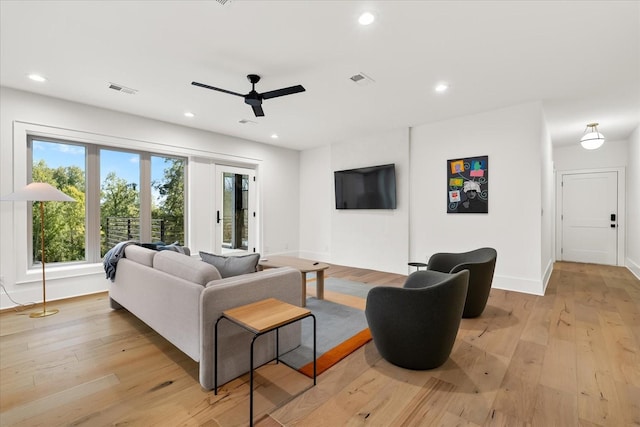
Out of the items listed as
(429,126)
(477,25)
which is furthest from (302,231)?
(477,25)

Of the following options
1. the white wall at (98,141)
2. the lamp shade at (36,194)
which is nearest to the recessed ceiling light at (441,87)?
the white wall at (98,141)

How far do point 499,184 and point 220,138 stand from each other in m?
4.92

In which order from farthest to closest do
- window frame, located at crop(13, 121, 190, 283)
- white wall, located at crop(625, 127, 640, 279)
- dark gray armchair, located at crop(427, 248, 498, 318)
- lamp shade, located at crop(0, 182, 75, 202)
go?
white wall, located at crop(625, 127, 640, 279)
window frame, located at crop(13, 121, 190, 283)
lamp shade, located at crop(0, 182, 75, 202)
dark gray armchair, located at crop(427, 248, 498, 318)

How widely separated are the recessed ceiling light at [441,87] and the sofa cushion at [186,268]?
128 inches

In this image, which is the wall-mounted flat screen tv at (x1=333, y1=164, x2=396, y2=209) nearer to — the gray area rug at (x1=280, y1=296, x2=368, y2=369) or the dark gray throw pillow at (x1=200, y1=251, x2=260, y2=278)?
the gray area rug at (x1=280, y1=296, x2=368, y2=369)

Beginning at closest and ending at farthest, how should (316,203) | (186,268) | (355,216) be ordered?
(186,268) < (355,216) < (316,203)

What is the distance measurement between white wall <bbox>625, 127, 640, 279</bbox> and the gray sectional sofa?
6169mm

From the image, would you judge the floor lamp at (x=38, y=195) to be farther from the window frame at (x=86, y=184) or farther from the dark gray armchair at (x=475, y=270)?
the dark gray armchair at (x=475, y=270)

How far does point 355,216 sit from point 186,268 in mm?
4301

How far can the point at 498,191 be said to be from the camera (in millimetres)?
4332

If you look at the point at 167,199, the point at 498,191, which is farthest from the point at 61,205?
the point at 498,191

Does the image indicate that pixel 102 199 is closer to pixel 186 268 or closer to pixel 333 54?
pixel 186 268

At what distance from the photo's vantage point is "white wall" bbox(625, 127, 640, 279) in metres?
4.94

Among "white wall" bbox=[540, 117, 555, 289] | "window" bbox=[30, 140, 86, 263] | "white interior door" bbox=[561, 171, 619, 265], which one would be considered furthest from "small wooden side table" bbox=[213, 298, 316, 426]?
"white interior door" bbox=[561, 171, 619, 265]
